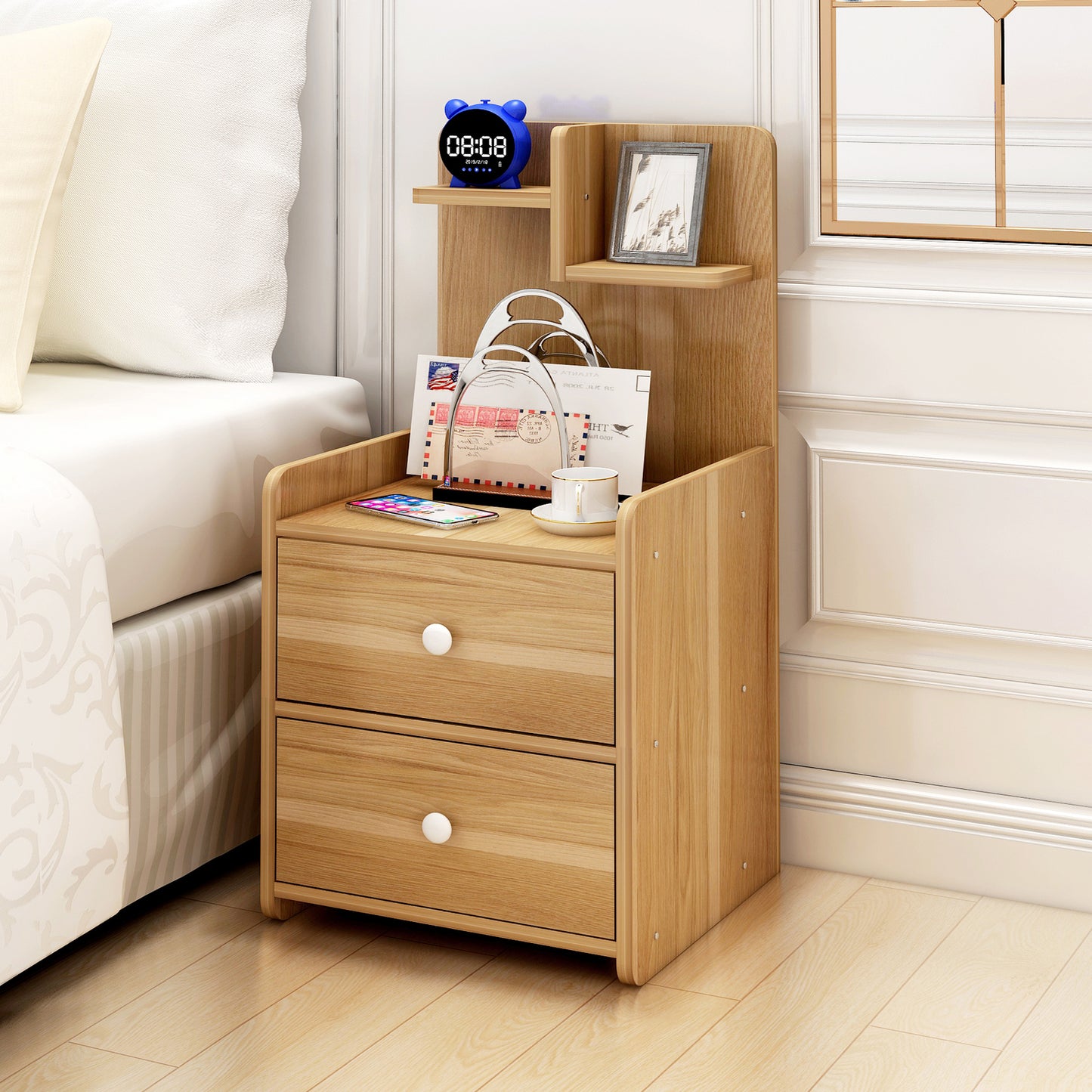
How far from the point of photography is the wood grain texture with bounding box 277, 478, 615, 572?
62.5 inches

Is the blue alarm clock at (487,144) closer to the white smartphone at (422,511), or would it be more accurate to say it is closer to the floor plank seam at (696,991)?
the white smartphone at (422,511)

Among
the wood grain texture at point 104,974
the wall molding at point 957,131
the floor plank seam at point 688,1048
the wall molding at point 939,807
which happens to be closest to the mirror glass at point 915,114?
the wall molding at point 957,131

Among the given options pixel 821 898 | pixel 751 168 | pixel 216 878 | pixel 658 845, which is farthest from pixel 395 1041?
pixel 751 168

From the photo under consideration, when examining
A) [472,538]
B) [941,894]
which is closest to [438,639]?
[472,538]

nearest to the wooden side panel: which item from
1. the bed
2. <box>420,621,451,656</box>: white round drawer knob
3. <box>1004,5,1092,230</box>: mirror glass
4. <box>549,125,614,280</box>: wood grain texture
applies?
<box>420,621,451,656</box>: white round drawer knob

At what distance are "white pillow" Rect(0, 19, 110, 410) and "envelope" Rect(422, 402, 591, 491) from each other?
53 cm

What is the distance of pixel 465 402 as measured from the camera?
6.11 feet

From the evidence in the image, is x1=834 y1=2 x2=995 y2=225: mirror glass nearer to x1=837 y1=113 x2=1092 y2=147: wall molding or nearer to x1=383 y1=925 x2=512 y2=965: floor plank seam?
x1=837 y1=113 x2=1092 y2=147: wall molding

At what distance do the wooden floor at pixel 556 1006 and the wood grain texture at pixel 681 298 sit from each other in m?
0.62

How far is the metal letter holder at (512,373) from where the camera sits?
1.80m

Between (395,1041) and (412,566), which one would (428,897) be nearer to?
(395,1041)

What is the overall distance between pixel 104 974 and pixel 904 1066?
0.90m

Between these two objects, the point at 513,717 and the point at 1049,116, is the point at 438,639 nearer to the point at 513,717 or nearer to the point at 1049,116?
the point at 513,717

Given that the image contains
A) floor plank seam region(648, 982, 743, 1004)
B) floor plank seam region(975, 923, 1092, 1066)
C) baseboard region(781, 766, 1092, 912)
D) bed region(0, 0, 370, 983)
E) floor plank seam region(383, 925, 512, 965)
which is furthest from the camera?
baseboard region(781, 766, 1092, 912)
